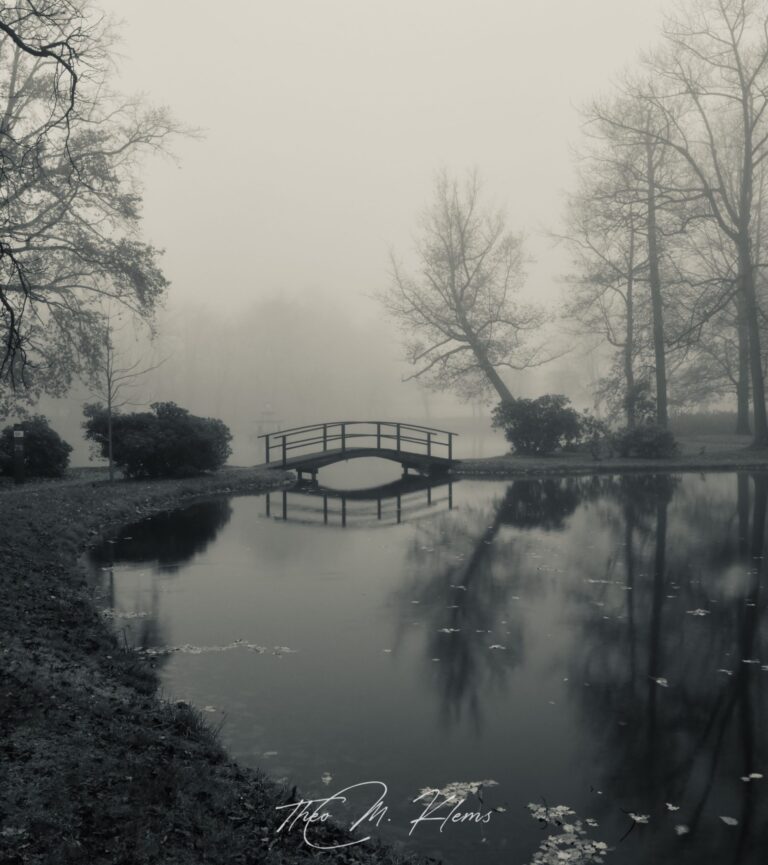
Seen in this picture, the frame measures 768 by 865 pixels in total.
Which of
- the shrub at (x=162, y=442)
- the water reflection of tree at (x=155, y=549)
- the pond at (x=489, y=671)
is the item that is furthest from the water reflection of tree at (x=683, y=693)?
the shrub at (x=162, y=442)

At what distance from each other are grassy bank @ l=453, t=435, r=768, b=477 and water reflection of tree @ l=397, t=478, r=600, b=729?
8842 mm

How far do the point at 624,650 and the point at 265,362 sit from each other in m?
80.7

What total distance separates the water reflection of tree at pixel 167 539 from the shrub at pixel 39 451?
25.4 feet

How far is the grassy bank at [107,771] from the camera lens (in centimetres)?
447

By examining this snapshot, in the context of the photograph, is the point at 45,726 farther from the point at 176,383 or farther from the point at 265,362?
the point at 265,362

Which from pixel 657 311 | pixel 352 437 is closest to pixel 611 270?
pixel 657 311

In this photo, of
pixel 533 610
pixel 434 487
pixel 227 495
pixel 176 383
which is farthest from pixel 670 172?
pixel 176 383

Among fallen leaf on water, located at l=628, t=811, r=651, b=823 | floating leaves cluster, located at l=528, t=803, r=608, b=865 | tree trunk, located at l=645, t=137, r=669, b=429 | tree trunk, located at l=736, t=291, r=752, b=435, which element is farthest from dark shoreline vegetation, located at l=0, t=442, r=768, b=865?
tree trunk, located at l=736, t=291, r=752, b=435

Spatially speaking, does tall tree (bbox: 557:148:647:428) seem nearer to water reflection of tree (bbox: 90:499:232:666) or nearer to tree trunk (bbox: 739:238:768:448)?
tree trunk (bbox: 739:238:768:448)

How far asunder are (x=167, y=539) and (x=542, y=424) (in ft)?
68.1

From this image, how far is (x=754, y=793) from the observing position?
5492mm

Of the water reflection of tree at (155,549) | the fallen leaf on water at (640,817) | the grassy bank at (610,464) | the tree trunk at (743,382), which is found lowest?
the fallen leaf on water at (640,817)

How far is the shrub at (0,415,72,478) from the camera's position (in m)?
25.4

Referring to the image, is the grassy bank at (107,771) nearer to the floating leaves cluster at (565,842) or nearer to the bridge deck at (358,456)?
the floating leaves cluster at (565,842)
